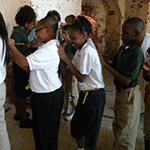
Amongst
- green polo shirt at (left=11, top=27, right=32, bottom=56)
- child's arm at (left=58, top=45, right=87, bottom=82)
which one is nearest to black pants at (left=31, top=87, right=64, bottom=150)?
child's arm at (left=58, top=45, right=87, bottom=82)

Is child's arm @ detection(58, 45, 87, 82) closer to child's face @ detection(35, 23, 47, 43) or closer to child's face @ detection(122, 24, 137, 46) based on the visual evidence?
child's face @ detection(35, 23, 47, 43)

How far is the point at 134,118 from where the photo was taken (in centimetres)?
153

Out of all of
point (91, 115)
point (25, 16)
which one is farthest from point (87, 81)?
point (25, 16)

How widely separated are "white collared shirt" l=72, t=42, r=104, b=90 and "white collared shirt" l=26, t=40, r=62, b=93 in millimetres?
229

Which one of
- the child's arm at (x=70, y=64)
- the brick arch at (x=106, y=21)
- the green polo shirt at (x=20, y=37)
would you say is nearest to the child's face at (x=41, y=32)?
the child's arm at (x=70, y=64)

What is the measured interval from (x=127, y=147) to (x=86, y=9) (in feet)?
24.6

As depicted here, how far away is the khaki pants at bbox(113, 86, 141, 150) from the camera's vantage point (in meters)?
1.50

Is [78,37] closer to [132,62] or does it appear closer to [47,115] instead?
[132,62]

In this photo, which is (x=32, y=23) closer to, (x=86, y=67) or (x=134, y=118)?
(x=86, y=67)

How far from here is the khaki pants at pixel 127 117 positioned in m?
1.50

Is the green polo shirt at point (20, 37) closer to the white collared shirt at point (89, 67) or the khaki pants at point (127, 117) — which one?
the white collared shirt at point (89, 67)

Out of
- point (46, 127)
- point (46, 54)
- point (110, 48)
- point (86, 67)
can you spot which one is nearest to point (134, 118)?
point (86, 67)

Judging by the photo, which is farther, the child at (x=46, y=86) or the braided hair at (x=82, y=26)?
the braided hair at (x=82, y=26)

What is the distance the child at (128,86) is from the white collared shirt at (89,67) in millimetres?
126
